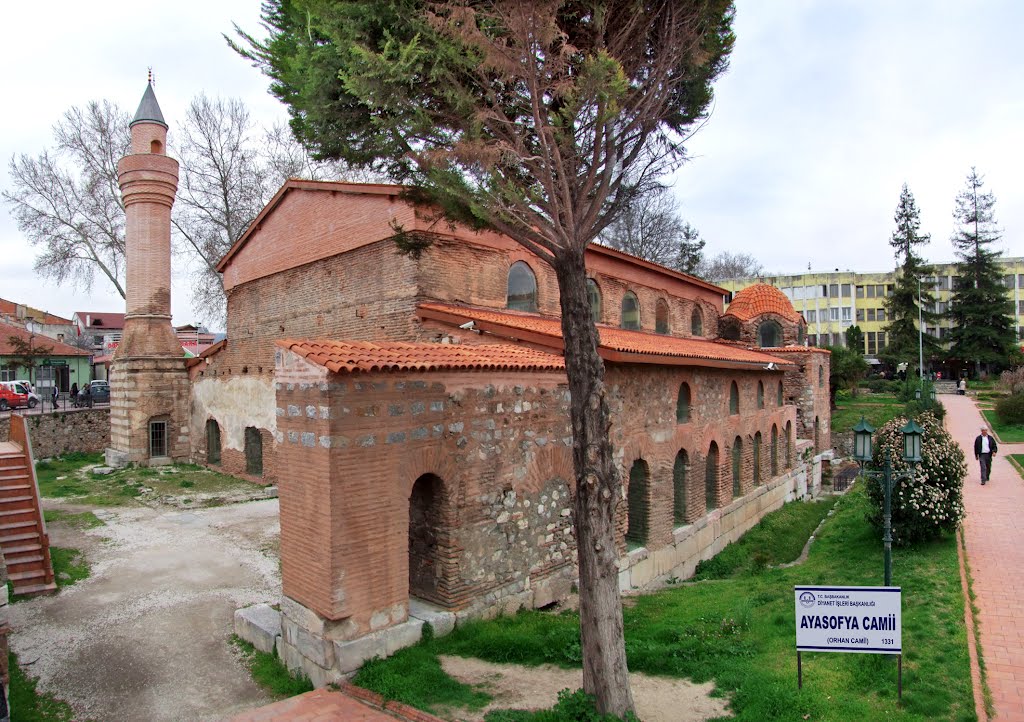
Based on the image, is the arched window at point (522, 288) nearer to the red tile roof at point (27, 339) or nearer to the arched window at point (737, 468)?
the arched window at point (737, 468)

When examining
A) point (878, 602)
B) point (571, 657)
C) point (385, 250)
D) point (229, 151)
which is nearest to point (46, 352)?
point (229, 151)

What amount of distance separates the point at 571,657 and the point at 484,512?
6.27 ft

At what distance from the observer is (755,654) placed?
262 inches

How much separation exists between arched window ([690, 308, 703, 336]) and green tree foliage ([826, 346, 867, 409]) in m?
16.3

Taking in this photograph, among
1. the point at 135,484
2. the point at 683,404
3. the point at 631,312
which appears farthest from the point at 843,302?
the point at 135,484

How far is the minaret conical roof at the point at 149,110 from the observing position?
63.1ft

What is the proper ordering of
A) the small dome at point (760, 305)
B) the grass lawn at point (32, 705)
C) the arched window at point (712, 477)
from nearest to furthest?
the grass lawn at point (32, 705) → the arched window at point (712, 477) → the small dome at point (760, 305)

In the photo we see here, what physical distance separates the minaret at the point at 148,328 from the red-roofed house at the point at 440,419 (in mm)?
696

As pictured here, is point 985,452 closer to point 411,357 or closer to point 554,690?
point 554,690

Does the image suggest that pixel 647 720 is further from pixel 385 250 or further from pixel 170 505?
pixel 170 505

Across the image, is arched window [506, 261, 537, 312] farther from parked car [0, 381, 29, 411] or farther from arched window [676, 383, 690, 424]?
parked car [0, 381, 29, 411]

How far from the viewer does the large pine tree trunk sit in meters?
5.20

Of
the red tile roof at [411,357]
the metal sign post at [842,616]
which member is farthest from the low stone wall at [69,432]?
the metal sign post at [842,616]

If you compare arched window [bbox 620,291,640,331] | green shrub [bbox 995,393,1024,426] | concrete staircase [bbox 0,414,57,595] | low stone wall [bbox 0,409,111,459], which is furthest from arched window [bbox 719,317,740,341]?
low stone wall [bbox 0,409,111,459]
